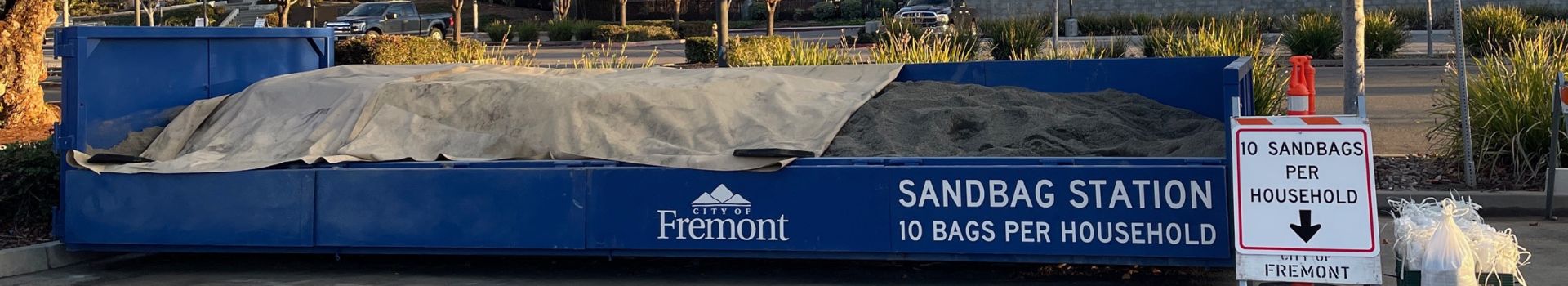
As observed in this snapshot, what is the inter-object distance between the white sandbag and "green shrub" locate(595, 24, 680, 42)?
33096 mm

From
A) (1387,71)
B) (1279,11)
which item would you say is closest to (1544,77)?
(1387,71)

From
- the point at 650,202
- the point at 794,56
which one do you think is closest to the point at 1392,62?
the point at 794,56

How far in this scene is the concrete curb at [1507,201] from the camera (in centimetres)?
885

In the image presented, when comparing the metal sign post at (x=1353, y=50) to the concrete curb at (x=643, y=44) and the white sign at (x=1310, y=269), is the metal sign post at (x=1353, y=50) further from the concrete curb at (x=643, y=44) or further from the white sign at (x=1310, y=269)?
the concrete curb at (x=643, y=44)

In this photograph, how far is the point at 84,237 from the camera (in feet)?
24.6

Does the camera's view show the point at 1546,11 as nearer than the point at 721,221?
No

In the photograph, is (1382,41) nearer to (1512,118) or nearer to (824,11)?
(1512,118)

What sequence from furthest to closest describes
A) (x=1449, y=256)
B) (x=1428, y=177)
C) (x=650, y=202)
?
(x=1428, y=177) < (x=650, y=202) < (x=1449, y=256)

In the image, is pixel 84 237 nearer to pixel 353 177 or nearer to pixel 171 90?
pixel 171 90

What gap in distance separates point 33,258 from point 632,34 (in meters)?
30.8

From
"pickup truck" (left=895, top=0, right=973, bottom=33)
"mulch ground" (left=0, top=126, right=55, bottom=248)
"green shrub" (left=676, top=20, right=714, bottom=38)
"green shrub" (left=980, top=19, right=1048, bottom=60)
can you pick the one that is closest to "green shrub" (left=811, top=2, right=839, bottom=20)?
"pickup truck" (left=895, top=0, right=973, bottom=33)

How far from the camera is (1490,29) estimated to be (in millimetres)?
23141

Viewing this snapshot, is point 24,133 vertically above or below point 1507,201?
above

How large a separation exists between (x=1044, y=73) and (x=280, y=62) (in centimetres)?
463
